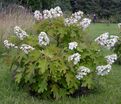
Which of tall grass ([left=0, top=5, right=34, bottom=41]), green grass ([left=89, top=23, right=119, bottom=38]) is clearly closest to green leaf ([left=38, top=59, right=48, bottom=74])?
tall grass ([left=0, top=5, right=34, bottom=41])

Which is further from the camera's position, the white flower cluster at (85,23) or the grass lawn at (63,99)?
the white flower cluster at (85,23)

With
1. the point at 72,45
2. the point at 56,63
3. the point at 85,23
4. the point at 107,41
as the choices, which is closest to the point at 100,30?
the point at 85,23

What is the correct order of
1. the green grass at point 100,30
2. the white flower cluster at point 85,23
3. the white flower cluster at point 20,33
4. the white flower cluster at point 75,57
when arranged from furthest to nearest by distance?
1. the green grass at point 100,30
2. the white flower cluster at point 85,23
3. the white flower cluster at point 20,33
4. the white flower cluster at point 75,57

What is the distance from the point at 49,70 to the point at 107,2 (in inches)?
1472

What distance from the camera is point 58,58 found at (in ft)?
18.5

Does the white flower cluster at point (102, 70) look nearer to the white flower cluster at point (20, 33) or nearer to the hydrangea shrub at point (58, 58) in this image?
the hydrangea shrub at point (58, 58)

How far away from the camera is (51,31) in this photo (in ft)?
20.0

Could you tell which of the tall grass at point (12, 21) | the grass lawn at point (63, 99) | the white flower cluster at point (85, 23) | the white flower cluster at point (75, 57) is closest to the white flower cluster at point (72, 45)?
the white flower cluster at point (75, 57)

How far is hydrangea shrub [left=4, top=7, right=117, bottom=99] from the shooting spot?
5.59 m

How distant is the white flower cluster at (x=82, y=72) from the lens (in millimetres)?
5613

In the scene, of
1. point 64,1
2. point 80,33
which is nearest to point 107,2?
point 64,1

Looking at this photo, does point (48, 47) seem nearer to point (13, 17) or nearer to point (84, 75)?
point (84, 75)

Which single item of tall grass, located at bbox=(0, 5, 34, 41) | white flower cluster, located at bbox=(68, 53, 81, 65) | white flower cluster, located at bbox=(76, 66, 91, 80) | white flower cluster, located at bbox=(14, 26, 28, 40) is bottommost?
white flower cluster, located at bbox=(76, 66, 91, 80)

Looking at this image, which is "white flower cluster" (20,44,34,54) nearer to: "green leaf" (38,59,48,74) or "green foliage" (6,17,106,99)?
"green foliage" (6,17,106,99)
